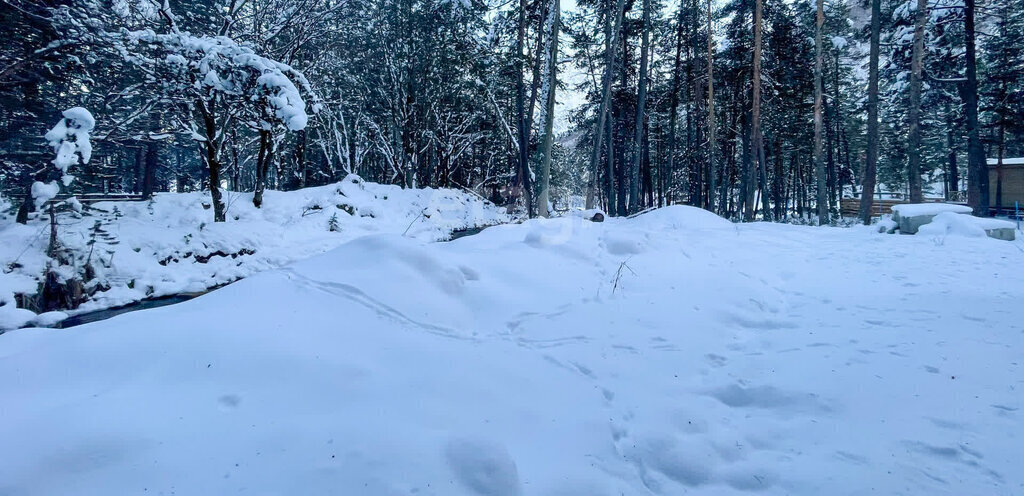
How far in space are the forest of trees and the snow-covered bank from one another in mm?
962

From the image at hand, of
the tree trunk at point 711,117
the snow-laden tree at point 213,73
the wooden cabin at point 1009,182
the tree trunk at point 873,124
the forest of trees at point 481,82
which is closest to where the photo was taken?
the snow-laden tree at point 213,73

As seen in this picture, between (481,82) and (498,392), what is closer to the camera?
(498,392)

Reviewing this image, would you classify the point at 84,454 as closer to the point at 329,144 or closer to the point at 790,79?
the point at 329,144

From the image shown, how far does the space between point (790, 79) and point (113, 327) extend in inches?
982

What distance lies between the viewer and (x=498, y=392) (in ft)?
9.17

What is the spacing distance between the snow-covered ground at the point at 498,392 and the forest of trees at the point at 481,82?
21.5ft

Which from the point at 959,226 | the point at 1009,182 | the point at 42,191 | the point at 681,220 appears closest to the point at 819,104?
the point at 959,226

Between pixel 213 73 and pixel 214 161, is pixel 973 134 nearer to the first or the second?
pixel 213 73

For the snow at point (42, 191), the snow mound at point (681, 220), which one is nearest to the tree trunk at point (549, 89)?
the snow mound at point (681, 220)

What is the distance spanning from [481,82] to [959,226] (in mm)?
16967

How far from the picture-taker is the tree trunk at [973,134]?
47.1 ft

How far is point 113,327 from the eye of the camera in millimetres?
2922

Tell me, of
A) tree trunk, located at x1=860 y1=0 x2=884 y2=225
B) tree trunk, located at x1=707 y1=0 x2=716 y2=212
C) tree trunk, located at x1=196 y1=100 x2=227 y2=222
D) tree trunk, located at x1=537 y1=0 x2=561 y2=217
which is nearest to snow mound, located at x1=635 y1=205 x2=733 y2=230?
tree trunk, located at x1=537 y1=0 x2=561 y2=217

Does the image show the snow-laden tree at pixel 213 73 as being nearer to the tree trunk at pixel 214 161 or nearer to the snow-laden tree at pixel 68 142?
the tree trunk at pixel 214 161
